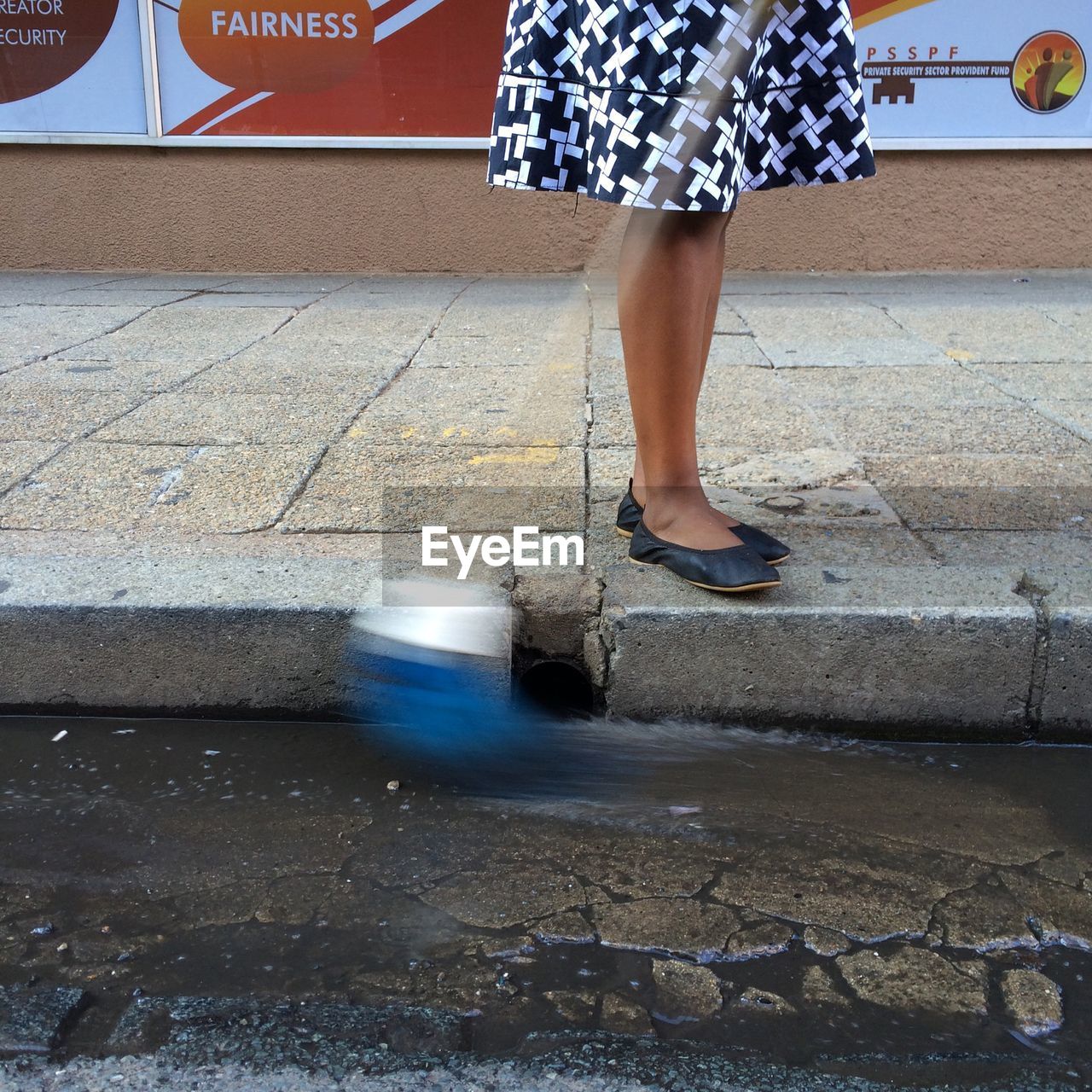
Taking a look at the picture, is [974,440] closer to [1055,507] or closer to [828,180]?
[1055,507]

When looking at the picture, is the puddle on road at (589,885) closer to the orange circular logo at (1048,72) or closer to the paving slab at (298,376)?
the paving slab at (298,376)

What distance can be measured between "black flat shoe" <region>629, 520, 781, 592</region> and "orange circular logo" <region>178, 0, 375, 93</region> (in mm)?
4574

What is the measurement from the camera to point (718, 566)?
1945mm

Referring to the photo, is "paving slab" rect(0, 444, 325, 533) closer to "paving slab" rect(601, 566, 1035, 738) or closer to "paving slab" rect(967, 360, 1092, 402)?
"paving slab" rect(601, 566, 1035, 738)

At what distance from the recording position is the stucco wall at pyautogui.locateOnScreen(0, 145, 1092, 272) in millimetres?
5781

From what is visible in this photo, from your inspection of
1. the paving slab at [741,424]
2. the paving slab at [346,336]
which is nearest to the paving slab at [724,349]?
the paving slab at [741,424]

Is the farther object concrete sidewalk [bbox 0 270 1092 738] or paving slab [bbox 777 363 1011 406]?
paving slab [bbox 777 363 1011 406]

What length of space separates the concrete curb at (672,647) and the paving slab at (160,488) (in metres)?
0.31

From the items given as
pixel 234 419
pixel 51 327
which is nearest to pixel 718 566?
pixel 234 419

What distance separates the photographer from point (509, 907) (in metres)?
1.49

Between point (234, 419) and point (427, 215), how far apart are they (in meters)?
3.15

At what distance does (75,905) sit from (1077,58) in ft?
19.9

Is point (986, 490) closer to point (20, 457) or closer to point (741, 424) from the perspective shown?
point (741, 424)

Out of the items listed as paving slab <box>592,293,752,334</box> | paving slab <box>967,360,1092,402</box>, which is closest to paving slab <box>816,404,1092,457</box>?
paving slab <box>967,360,1092,402</box>
